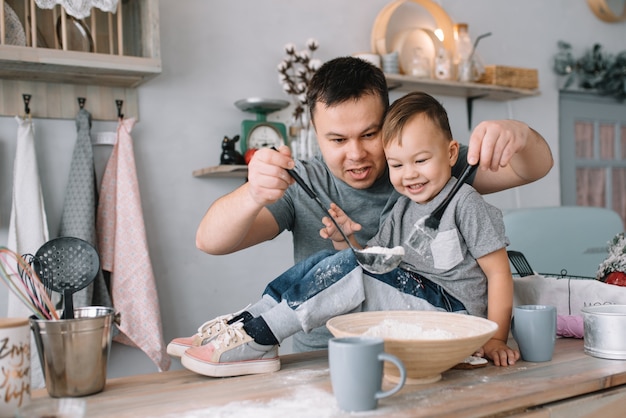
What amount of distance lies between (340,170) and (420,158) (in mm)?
→ 261

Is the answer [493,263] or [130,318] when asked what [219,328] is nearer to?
[493,263]

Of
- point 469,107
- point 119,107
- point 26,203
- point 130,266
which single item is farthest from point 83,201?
point 469,107

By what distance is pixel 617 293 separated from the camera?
52.9 inches

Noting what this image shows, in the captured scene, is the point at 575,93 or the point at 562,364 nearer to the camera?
the point at 562,364

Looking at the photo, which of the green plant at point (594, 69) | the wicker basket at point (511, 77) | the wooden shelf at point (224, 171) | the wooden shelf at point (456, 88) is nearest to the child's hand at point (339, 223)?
the wooden shelf at point (224, 171)

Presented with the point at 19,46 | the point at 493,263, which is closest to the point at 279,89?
the point at 19,46

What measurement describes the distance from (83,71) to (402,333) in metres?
1.71

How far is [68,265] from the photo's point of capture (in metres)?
1.03

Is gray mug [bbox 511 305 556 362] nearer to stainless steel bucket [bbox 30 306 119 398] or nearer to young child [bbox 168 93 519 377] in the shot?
young child [bbox 168 93 519 377]

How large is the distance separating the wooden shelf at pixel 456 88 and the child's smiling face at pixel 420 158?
1608 millimetres

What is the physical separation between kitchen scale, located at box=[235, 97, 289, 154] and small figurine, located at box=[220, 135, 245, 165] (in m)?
0.10

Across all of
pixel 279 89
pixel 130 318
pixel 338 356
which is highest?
pixel 279 89

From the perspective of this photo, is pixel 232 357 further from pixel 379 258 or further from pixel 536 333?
pixel 536 333

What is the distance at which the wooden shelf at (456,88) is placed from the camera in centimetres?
302
